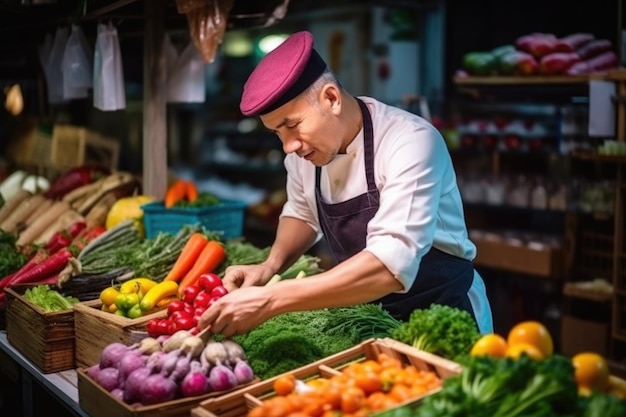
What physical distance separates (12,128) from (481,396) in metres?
6.92

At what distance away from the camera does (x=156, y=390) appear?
2.56 m

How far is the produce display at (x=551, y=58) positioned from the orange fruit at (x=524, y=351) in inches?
171

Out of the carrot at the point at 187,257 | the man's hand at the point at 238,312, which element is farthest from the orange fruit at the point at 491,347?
the carrot at the point at 187,257

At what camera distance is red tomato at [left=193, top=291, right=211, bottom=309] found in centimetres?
317

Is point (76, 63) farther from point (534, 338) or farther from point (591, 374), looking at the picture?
point (591, 374)

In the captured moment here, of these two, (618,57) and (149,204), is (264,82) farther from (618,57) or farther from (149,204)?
(618,57)

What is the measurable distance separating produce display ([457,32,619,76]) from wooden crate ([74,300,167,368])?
4.19 meters

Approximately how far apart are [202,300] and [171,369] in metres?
0.58

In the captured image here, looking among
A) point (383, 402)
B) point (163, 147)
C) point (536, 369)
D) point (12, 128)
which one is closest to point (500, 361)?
point (536, 369)

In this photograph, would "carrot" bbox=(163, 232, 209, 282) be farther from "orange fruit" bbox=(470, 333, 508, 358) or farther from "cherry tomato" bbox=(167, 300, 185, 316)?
"orange fruit" bbox=(470, 333, 508, 358)

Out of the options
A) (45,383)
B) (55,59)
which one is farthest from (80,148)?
(45,383)

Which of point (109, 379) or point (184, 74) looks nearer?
point (109, 379)

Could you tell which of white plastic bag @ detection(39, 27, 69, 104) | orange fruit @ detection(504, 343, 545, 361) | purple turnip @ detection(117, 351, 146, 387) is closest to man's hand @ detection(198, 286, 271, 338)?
purple turnip @ detection(117, 351, 146, 387)

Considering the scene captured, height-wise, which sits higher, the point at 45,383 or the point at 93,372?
the point at 93,372
